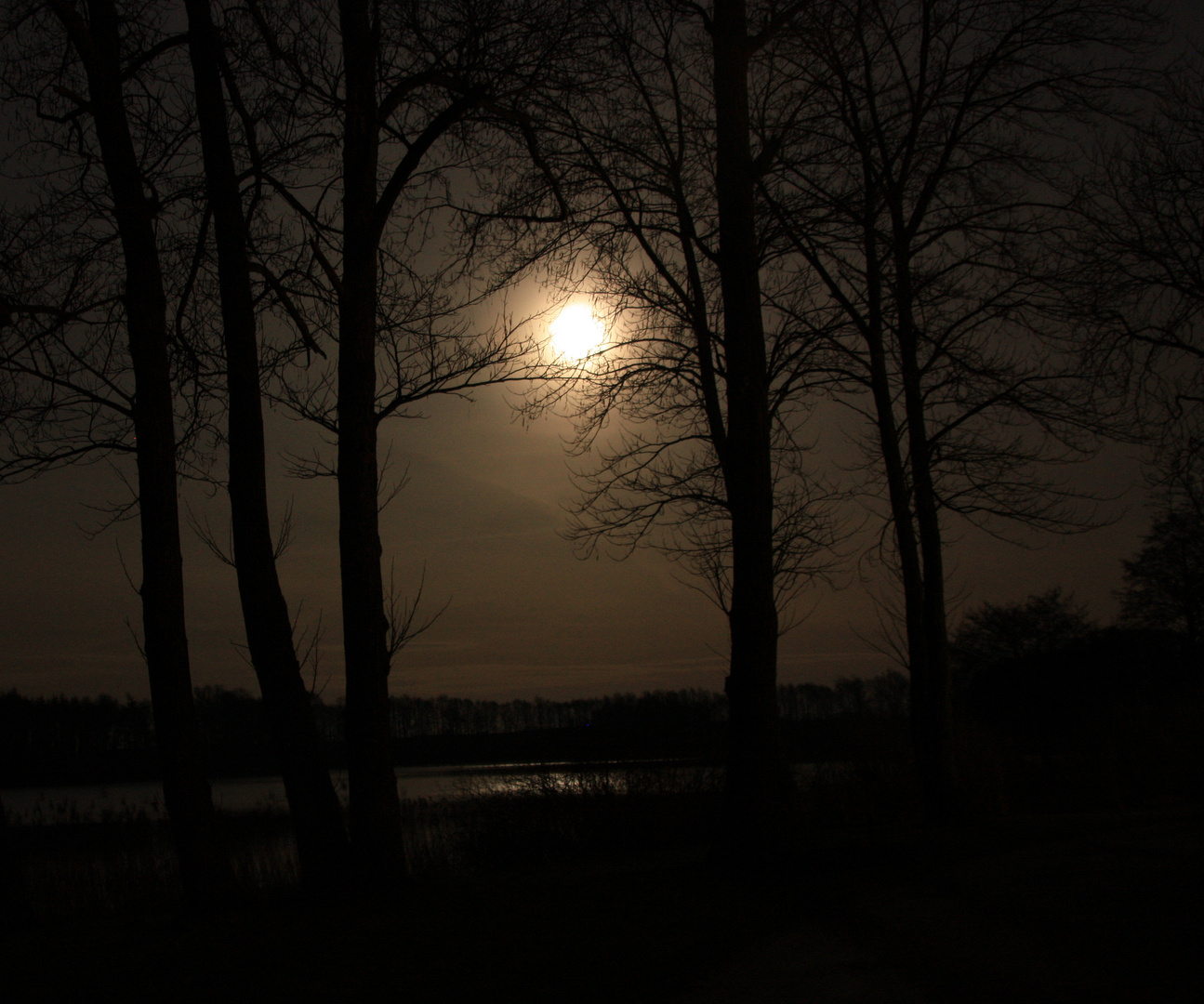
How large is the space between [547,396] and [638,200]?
2462 mm

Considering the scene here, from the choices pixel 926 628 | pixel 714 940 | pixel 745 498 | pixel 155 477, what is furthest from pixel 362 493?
pixel 926 628

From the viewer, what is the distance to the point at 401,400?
8.95 meters

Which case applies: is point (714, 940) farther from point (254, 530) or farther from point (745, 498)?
point (254, 530)

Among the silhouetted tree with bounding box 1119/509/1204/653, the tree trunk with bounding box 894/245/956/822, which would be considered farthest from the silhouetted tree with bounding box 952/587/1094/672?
the tree trunk with bounding box 894/245/956/822

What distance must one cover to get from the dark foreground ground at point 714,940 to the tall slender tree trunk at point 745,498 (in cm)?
57

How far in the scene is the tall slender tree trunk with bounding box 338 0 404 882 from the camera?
7793 millimetres

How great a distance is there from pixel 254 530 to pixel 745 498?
452 centimetres

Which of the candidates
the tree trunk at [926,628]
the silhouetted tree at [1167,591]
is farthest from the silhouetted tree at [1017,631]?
the tree trunk at [926,628]

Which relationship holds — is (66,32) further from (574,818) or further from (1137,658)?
(1137,658)

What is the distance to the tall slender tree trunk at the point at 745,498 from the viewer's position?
7902 mm

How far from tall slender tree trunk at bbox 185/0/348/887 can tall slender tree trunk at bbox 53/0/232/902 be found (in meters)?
0.59

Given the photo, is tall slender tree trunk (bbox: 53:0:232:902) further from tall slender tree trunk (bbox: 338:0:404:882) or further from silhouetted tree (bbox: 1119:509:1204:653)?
silhouetted tree (bbox: 1119:509:1204:653)

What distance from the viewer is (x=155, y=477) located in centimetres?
880

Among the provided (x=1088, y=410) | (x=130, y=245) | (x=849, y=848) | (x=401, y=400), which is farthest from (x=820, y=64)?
(x=849, y=848)
